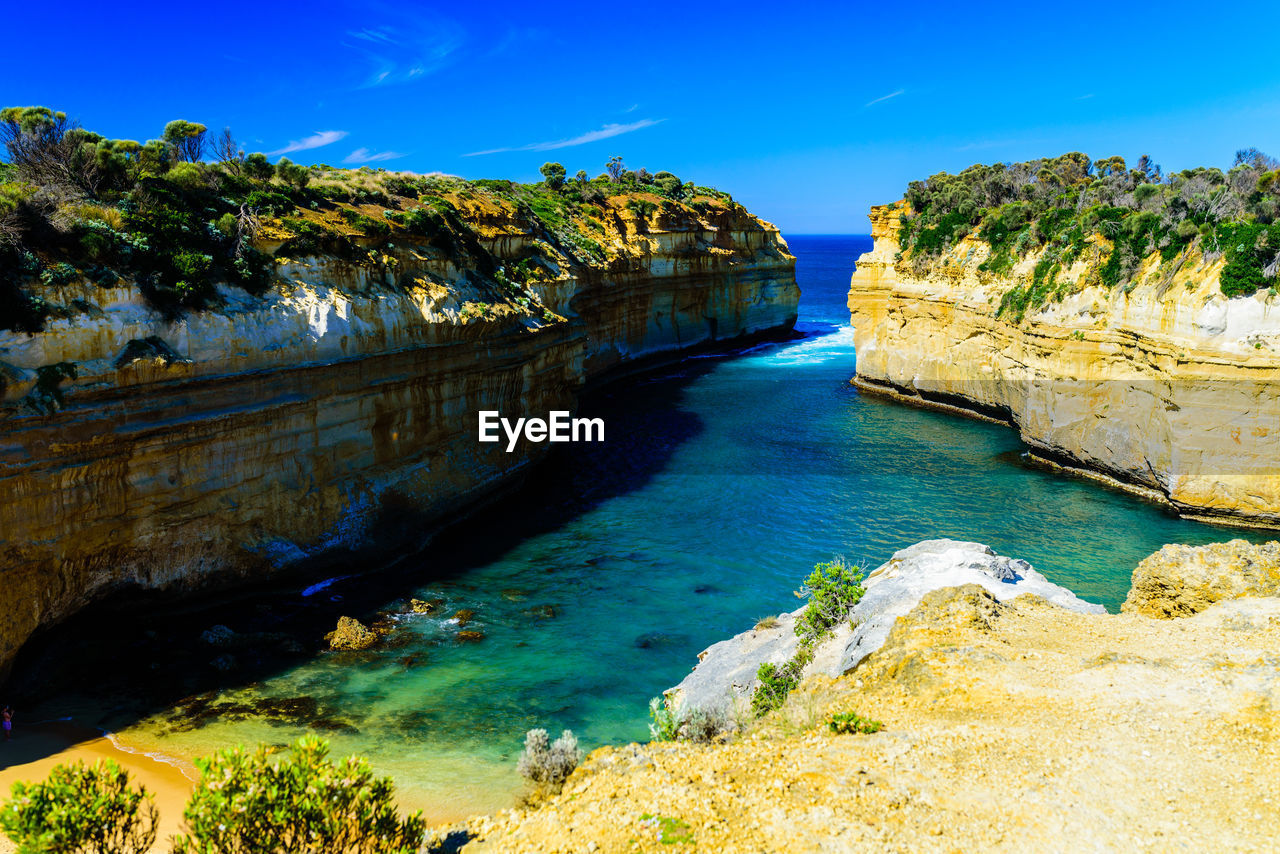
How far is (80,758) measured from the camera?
1370cm

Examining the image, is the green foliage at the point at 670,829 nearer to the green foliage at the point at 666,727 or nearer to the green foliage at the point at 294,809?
the green foliage at the point at 294,809

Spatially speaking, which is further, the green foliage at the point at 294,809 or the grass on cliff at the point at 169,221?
the grass on cliff at the point at 169,221

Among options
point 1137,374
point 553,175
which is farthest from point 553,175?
point 1137,374

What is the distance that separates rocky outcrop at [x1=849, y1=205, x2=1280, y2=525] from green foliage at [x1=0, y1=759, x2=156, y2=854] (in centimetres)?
3171

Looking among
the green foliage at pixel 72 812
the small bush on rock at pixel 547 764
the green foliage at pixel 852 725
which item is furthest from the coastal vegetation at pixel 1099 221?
the green foliage at pixel 72 812

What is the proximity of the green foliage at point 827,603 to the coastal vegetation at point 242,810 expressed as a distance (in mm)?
8692

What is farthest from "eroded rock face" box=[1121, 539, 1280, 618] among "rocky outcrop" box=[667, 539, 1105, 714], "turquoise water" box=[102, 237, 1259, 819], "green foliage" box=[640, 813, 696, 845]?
"green foliage" box=[640, 813, 696, 845]

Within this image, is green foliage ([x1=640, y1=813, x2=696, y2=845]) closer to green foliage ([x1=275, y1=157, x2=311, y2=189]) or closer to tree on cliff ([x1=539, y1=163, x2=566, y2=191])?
green foliage ([x1=275, y1=157, x2=311, y2=189])

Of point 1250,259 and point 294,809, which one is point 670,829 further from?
point 1250,259

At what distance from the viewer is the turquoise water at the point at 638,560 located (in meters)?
15.9

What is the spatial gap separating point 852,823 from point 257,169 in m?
30.9

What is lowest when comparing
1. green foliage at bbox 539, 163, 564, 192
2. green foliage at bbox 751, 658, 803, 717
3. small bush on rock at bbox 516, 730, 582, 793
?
green foliage at bbox 751, 658, 803, 717

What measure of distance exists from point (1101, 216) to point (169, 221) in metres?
36.4

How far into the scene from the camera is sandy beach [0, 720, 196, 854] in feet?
42.8
